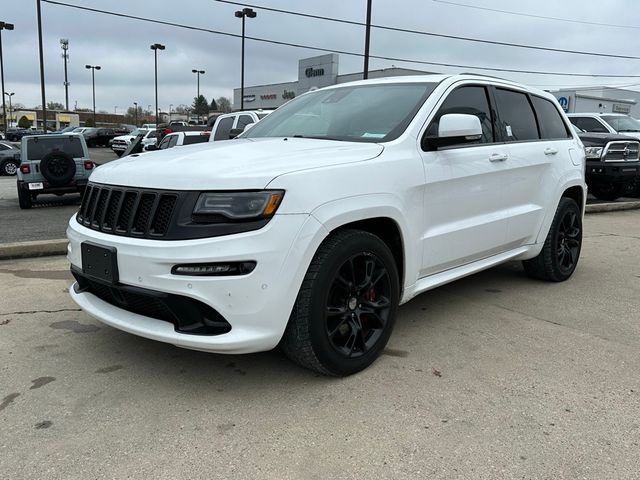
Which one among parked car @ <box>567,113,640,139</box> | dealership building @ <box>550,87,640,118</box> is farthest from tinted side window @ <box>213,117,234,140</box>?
dealership building @ <box>550,87,640,118</box>

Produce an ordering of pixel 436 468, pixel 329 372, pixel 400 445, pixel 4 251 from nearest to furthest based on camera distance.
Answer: pixel 436 468
pixel 400 445
pixel 329 372
pixel 4 251

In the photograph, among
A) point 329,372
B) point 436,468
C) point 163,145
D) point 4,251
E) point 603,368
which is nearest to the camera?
point 436,468

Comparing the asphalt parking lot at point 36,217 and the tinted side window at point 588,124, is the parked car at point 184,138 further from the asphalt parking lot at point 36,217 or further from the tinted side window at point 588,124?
the tinted side window at point 588,124

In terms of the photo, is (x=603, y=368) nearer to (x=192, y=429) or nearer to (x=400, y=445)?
(x=400, y=445)

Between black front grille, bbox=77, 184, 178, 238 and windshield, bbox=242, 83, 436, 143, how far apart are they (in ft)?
4.31

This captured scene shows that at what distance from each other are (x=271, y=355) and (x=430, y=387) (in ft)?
3.36

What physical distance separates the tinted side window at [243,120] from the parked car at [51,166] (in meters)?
3.45

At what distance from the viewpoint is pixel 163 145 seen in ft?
50.1

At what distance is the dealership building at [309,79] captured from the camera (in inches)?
1658

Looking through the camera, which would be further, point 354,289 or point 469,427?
point 354,289

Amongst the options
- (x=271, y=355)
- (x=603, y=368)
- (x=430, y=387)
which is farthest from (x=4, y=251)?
(x=603, y=368)

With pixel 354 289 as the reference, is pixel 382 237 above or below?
above

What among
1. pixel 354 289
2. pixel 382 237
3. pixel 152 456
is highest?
pixel 382 237

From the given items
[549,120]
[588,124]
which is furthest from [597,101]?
[549,120]
